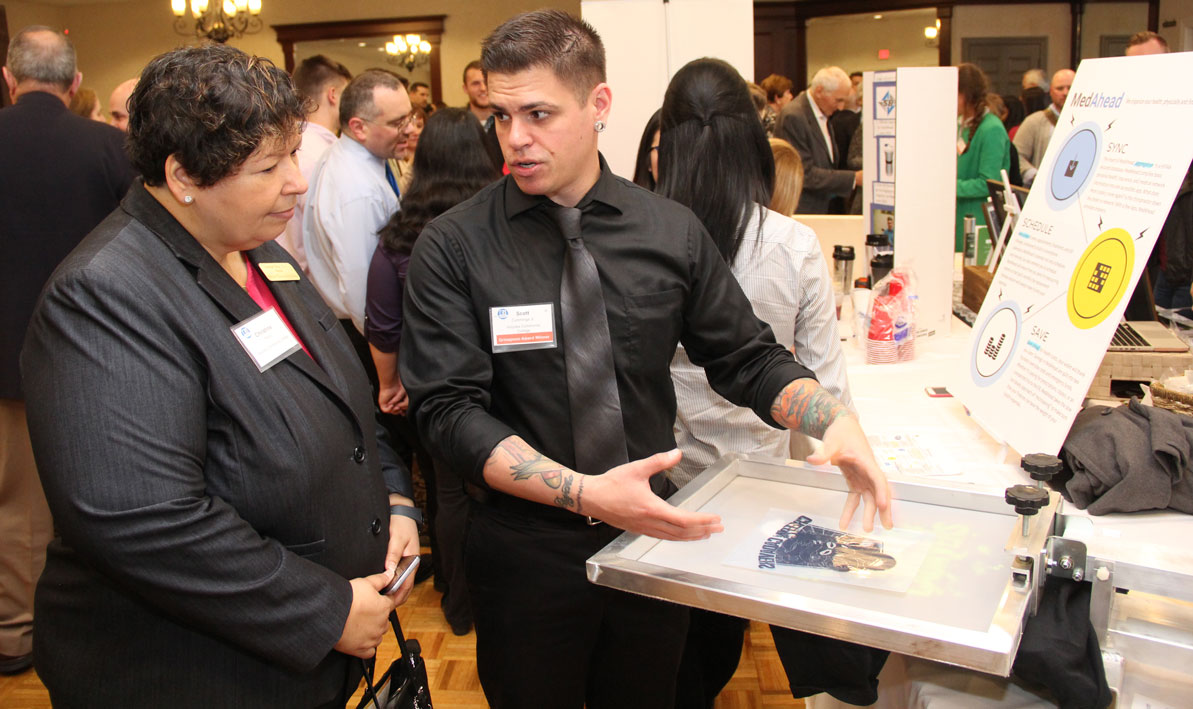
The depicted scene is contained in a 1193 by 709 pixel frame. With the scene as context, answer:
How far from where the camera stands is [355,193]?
2861 millimetres

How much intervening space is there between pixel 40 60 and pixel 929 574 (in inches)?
113

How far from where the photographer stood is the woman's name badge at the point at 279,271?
1287mm

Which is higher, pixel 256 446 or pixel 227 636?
pixel 256 446

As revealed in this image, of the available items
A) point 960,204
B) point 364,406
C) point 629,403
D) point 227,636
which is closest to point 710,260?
point 629,403

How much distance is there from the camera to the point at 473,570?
146cm

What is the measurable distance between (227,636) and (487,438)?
1.34 ft

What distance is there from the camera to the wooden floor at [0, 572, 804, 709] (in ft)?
7.77

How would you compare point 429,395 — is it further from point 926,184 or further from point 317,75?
point 317,75

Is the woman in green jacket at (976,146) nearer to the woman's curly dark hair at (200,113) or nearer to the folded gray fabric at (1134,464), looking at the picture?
the folded gray fabric at (1134,464)

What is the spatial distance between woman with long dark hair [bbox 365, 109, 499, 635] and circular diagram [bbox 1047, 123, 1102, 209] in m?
1.51

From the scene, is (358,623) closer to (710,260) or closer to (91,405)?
(91,405)

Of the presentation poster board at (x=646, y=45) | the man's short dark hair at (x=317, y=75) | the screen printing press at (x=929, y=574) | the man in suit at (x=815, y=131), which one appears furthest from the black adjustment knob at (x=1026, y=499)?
the man in suit at (x=815, y=131)

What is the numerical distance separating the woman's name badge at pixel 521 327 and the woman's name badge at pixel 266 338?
299 millimetres

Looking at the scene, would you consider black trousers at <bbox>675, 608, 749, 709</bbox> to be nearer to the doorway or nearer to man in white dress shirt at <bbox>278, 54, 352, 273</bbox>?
man in white dress shirt at <bbox>278, 54, 352, 273</bbox>
